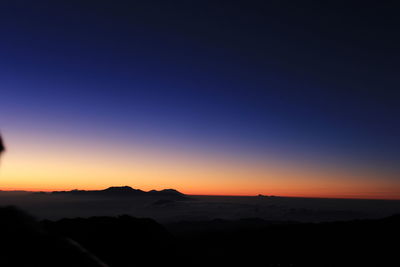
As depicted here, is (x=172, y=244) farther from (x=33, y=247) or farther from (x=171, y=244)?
(x=33, y=247)

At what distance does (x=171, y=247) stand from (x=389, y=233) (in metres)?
42.6

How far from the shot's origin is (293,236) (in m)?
62.0

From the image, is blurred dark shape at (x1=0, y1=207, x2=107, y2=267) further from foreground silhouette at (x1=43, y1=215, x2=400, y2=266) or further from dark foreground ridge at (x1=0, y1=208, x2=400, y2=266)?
foreground silhouette at (x1=43, y1=215, x2=400, y2=266)

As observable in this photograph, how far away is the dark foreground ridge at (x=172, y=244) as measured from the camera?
15.5 feet

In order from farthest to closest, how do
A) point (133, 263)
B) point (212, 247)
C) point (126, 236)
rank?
point (212, 247)
point (126, 236)
point (133, 263)

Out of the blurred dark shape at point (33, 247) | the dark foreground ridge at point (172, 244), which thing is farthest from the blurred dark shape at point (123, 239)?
the blurred dark shape at point (33, 247)

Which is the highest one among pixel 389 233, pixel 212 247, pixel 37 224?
pixel 37 224

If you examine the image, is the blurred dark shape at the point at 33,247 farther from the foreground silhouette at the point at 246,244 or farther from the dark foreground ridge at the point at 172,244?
the foreground silhouette at the point at 246,244

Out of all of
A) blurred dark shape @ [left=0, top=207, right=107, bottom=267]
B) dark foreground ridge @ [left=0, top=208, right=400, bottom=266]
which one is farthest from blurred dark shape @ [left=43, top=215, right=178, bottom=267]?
blurred dark shape @ [left=0, top=207, right=107, bottom=267]

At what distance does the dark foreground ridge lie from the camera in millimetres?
4730

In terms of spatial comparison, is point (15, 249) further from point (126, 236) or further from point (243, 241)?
point (243, 241)

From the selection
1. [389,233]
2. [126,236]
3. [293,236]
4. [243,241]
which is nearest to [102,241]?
[126,236]

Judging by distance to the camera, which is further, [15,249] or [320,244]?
[320,244]

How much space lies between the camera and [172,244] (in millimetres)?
32312
